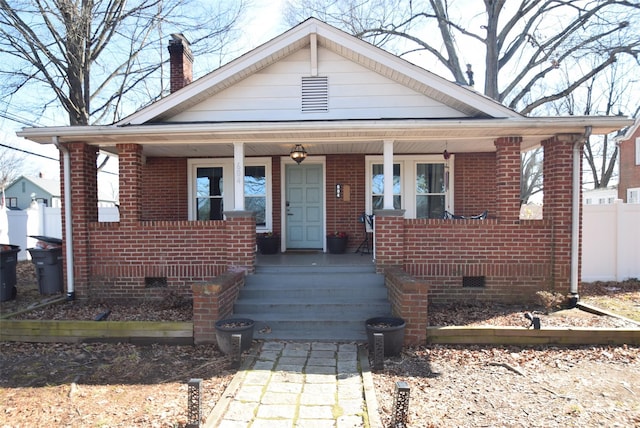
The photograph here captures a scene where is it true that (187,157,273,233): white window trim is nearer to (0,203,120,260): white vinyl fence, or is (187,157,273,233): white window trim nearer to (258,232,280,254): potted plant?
(258,232,280,254): potted plant

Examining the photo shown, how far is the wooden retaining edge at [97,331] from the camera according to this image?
520cm

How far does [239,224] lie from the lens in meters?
6.42

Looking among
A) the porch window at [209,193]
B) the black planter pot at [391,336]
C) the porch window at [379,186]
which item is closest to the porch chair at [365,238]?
the porch window at [379,186]

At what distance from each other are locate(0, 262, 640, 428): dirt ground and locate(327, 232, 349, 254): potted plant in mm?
3292

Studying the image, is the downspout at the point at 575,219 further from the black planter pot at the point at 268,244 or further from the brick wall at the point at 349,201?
the black planter pot at the point at 268,244

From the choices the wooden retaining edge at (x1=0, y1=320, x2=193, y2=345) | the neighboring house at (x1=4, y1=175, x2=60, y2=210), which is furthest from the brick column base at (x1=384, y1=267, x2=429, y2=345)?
the neighboring house at (x1=4, y1=175, x2=60, y2=210)

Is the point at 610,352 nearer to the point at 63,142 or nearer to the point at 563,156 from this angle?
the point at 563,156

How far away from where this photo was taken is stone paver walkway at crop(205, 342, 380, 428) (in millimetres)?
3258

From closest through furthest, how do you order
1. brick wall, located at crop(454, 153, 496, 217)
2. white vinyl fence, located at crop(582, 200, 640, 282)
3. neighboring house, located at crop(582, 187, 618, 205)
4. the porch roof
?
the porch roof → white vinyl fence, located at crop(582, 200, 640, 282) → brick wall, located at crop(454, 153, 496, 217) → neighboring house, located at crop(582, 187, 618, 205)

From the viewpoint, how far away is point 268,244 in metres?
8.68

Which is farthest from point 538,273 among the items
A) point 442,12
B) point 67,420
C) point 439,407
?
point 442,12

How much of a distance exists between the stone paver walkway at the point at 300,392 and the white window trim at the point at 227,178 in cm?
465

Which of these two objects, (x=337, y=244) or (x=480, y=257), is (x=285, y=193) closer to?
(x=337, y=244)

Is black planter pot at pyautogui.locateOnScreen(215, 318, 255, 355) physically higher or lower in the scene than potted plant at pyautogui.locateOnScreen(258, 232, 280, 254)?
lower
